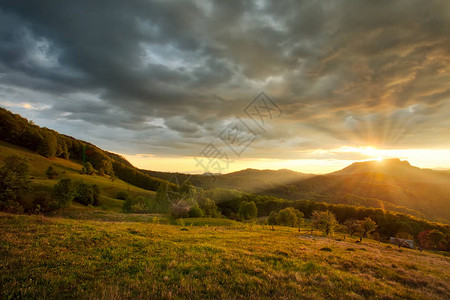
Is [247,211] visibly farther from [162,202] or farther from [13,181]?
[13,181]

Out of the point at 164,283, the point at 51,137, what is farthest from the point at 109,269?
the point at 51,137

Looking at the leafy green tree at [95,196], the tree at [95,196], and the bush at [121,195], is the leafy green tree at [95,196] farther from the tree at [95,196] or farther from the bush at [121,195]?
the bush at [121,195]

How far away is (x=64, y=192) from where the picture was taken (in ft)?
193

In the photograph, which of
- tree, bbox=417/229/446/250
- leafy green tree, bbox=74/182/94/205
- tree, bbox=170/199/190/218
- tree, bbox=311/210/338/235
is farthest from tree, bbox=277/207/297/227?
leafy green tree, bbox=74/182/94/205

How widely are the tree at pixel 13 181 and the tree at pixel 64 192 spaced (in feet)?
25.0

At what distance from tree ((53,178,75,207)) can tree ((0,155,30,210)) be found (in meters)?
7.63

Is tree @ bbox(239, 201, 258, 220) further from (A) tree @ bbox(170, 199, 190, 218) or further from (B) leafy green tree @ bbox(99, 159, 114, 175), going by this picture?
(B) leafy green tree @ bbox(99, 159, 114, 175)

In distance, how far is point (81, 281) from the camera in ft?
23.1

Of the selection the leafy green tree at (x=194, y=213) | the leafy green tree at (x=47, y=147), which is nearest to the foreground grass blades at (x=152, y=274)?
the leafy green tree at (x=194, y=213)

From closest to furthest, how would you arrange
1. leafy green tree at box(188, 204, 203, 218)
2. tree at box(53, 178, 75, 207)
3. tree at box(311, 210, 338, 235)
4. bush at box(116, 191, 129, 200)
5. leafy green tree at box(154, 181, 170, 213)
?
tree at box(311, 210, 338, 235)
tree at box(53, 178, 75, 207)
leafy green tree at box(188, 204, 203, 218)
leafy green tree at box(154, 181, 170, 213)
bush at box(116, 191, 129, 200)

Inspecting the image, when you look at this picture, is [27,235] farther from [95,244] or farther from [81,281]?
[81,281]

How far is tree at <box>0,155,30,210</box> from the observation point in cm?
4735

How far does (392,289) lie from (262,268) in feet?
21.5

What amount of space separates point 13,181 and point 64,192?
1214 cm
